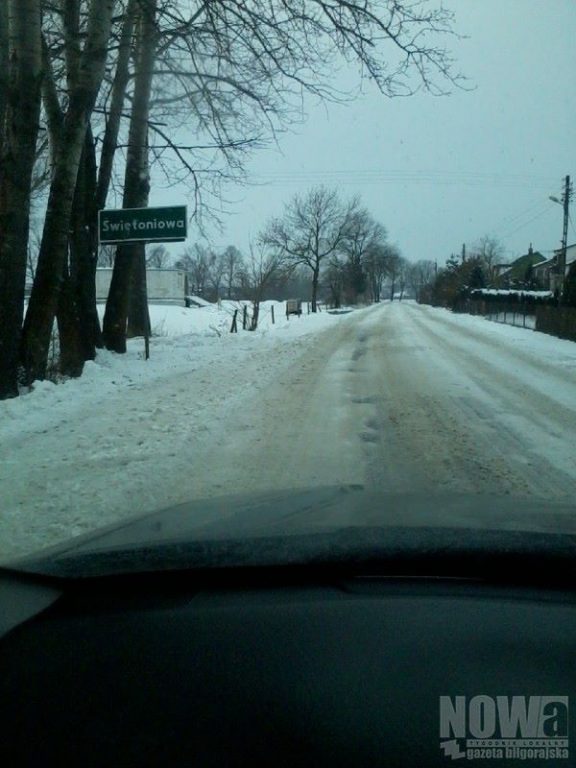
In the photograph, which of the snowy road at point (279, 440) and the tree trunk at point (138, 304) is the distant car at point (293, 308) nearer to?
the tree trunk at point (138, 304)

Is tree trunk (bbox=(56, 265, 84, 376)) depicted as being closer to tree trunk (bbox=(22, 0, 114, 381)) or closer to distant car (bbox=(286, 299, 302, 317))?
tree trunk (bbox=(22, 0, 114, 381))

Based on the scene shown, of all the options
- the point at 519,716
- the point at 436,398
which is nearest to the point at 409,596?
the point at 519,716

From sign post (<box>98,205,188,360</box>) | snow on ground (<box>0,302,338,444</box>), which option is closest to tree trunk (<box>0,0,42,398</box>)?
snow on ground (<box>0,302,338,444</box>)

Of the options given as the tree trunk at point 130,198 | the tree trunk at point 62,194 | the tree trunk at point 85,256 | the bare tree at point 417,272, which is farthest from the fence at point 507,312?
the bare tree at point 417,272

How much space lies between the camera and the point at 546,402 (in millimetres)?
11961

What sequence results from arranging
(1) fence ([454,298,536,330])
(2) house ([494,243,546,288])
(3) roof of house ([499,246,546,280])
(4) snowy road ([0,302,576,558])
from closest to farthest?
(4) snowy road ([0,302,576,558])
(1) fence ([454,298,536,330])
(2) house ([494,243,546,288])
(3) roof of house ([499,246,546,280])

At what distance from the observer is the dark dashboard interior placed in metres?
1.94

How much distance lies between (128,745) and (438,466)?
235 inches

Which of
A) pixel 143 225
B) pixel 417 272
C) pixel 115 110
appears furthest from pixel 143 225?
pixel 417 272

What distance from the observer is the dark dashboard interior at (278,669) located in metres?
1.94

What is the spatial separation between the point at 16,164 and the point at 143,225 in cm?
453

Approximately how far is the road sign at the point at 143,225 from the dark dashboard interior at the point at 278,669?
13.8 meters

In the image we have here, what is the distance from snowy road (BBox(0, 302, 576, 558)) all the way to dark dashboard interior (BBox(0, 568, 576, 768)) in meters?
3.27

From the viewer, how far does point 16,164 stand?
37.4ft
